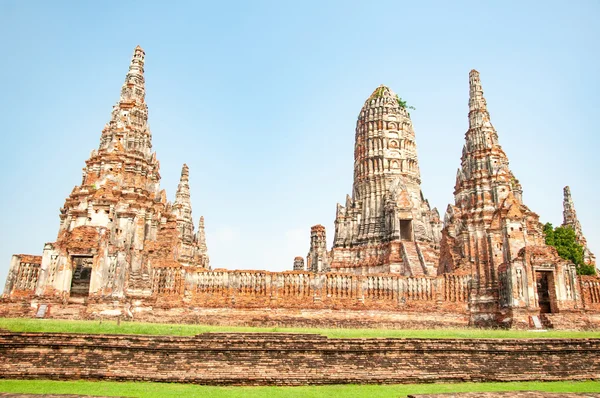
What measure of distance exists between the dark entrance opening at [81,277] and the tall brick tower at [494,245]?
57.9 feet

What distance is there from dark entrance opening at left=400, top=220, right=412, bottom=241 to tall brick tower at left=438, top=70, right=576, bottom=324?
8.24 m

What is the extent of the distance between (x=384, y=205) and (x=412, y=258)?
212 inches

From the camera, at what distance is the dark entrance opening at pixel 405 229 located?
3675 centimetres

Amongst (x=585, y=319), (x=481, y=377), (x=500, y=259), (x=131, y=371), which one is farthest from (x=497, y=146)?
(x=131, y=371)

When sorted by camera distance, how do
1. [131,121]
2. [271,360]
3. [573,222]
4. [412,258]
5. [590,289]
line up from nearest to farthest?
[271,360]
[590,289]
[131,121]
[412,258]
[573,222]

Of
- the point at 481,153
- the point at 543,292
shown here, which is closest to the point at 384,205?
the point at 481,153

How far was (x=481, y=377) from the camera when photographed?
472 inches

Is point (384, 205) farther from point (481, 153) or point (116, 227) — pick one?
point (116, 227)

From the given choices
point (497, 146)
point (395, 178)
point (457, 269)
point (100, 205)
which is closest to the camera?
point (100, 205)

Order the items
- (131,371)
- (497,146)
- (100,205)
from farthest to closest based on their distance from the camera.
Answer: (497,146) < (100,205) < (131,371)

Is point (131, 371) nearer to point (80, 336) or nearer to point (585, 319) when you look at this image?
point (80, 336)

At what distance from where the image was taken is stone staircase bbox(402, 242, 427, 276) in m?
31.8

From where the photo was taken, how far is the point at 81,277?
23.4m

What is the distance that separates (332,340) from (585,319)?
14598mm
